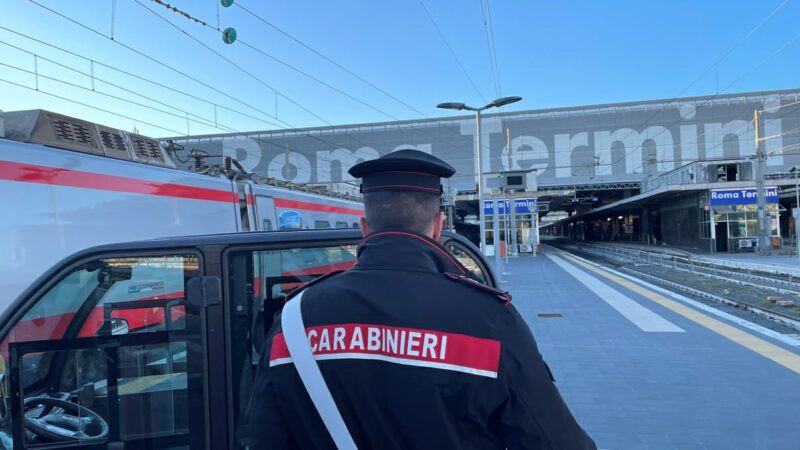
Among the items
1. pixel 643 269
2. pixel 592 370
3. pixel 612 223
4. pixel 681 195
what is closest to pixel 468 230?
pixel 681 195

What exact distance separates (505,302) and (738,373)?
6.39m

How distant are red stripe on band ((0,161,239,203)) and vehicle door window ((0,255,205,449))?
3.68m

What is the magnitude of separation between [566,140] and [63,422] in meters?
54.5

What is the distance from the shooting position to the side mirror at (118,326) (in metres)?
2.38

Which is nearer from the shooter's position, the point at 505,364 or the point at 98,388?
the point at 505,364

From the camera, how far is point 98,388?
92.7 inches

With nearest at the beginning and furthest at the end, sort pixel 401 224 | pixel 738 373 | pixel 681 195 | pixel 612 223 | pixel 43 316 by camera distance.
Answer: pixel 401 224 < pixel 43 316 < pixel 738 373 < pixel 681 195 < pixel 612 223

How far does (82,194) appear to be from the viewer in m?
5.75


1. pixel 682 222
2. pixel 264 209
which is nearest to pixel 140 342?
pixel 264 209

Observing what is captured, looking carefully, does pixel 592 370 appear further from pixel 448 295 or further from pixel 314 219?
pixel 314 219

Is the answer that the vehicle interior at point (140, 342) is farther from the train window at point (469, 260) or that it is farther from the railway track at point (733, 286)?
the railway track at point (733, 286)

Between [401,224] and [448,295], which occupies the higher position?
[401,224]

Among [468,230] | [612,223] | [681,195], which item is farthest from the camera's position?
[612,223]

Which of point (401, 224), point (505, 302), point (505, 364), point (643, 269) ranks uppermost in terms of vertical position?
point (401, 224)
